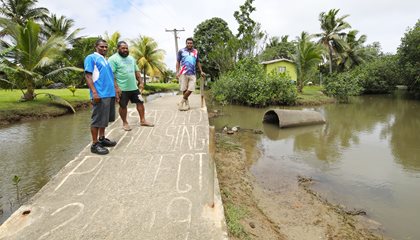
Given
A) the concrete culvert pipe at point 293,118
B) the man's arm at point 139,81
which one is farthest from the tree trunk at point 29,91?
the concrete culvert pipe at point 293,118

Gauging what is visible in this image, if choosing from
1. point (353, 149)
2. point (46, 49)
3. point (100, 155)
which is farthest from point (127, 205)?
point (46, 49)

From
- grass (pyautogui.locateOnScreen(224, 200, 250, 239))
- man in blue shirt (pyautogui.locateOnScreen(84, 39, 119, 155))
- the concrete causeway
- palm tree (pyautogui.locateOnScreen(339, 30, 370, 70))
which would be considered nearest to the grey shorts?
the concrete causeway

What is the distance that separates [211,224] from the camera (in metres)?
3.09

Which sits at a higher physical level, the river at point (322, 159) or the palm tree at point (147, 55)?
the palm tree at point (147, 55)

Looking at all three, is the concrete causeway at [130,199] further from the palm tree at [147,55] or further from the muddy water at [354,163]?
the palm tree at [147,55]

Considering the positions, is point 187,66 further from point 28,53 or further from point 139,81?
point 28,53

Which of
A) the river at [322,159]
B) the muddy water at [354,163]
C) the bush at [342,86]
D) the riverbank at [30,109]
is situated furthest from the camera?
the bush at [342,86]

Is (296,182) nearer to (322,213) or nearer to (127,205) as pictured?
(322,213)

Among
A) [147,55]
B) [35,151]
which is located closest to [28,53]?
[35,151]

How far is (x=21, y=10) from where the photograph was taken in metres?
24.2

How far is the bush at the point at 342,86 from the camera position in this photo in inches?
849

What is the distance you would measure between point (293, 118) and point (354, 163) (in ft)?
14.9

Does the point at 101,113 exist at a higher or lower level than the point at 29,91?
lower

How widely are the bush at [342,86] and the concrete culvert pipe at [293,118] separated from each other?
1045cm
